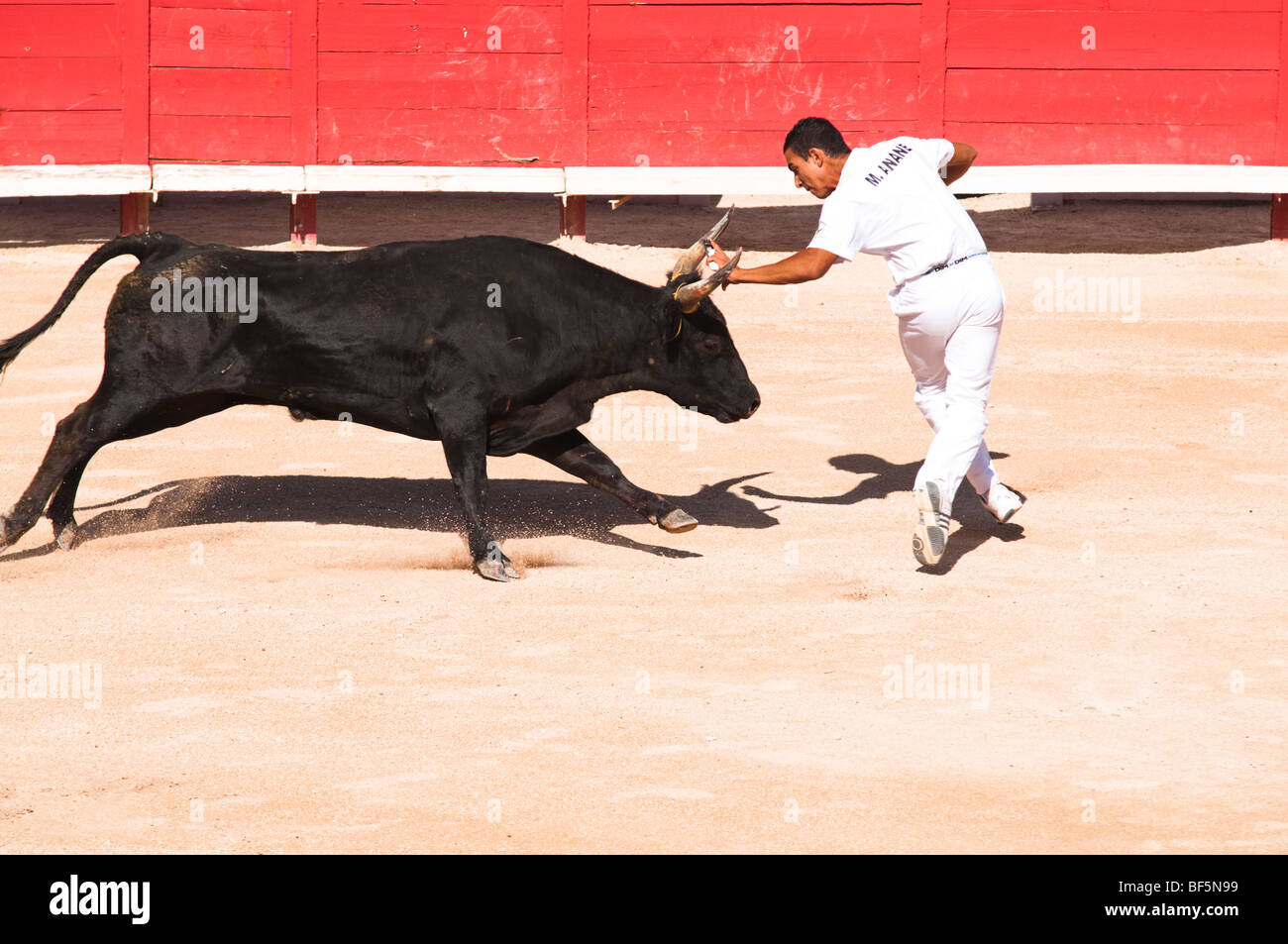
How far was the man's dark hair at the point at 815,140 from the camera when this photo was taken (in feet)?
21.6

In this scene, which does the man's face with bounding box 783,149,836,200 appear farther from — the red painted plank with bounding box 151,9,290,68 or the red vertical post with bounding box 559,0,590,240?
the red painted plank with bounding box 151,9,290,68

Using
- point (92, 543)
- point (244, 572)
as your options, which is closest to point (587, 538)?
point (244, 572)

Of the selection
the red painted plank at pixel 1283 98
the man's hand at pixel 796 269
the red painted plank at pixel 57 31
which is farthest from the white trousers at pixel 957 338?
the red painted plank at pixel 57 31

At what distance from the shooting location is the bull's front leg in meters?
6.50

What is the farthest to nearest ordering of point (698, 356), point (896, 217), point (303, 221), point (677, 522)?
point (303, 221) < point (698, 356) < point (677, 522) < point (896, 217)

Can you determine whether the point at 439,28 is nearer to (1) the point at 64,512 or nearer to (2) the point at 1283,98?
(2) the point at 1283,98

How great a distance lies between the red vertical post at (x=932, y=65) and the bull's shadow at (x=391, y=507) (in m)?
6.43

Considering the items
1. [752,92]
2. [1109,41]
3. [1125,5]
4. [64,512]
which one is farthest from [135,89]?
[64,512]

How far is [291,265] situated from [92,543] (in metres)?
1.27

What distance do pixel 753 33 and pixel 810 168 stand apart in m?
7.34

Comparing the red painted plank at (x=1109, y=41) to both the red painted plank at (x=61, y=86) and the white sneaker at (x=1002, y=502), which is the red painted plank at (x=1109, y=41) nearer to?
the red painted plank at (x=61, y=86)

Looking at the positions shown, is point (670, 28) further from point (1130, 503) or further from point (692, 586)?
point (692, 586)

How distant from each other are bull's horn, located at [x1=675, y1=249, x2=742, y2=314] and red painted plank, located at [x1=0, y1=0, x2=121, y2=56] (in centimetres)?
833

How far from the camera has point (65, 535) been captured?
6871mm
